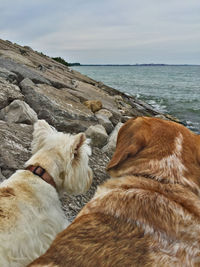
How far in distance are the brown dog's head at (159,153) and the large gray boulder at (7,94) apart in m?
5.01

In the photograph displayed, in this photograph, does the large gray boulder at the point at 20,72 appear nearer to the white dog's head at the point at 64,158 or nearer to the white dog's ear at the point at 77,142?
the white dog's head at the point at 64,158

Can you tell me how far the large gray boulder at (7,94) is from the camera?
7.10 meters

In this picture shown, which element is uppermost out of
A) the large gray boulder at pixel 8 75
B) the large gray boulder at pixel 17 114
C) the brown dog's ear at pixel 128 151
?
the large gray boulder at pixel 8 75

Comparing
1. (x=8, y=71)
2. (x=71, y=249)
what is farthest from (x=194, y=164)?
(x=8, y=71)

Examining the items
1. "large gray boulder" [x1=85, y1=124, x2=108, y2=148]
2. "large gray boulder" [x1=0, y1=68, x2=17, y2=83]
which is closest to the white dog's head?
"large gray boulder" [x1=85, y1=124, x2=108, y2=148]

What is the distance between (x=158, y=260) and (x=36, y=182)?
1.94 meters

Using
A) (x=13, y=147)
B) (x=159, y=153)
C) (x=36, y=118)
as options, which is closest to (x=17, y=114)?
(x=36, y=118)

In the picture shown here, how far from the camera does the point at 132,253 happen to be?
78.4 inches

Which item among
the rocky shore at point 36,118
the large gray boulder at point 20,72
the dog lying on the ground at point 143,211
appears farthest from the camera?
the large gray boulder at point 20,72

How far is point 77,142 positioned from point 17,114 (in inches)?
124

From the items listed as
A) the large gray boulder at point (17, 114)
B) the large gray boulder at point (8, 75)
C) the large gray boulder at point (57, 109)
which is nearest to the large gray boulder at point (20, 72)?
the large gray boulder at point (8, 75)

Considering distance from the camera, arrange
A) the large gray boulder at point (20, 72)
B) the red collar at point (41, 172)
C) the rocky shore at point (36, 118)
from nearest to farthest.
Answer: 1. the red collar at point (41, 172)
2. the rocky shore at point (36, 118)
3. the large gray boulder at point (20, 72)

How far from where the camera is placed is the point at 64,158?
3793 millimetres

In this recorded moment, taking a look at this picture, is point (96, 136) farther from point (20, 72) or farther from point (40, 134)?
point (20, 72)
